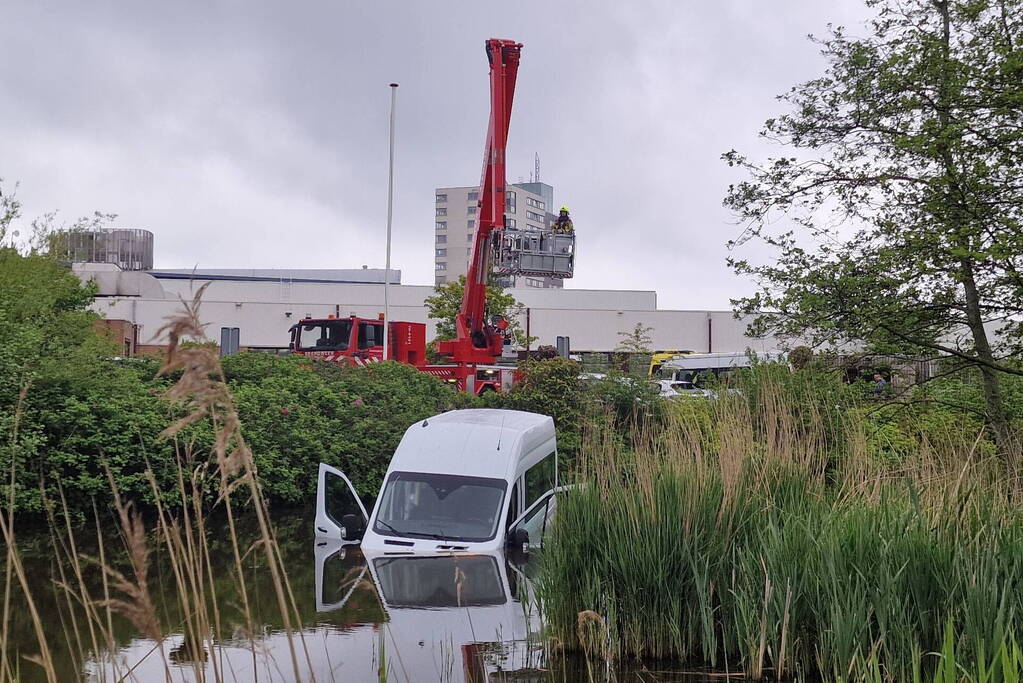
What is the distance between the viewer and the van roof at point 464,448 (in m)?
11.6

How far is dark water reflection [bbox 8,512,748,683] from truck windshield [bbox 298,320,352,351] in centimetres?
1480

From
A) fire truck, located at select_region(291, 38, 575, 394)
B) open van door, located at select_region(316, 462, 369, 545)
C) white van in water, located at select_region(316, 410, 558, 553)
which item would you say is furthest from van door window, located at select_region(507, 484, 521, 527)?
fire truck, located at select_region(291, 38, 575, 394)

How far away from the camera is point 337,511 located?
54.2 ft

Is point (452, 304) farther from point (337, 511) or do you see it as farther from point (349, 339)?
point (337, 511)

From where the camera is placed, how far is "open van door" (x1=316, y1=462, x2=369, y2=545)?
35.9 feet

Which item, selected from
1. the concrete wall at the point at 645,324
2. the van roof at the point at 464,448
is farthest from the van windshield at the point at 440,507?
the concrete wall at the point at 645,324

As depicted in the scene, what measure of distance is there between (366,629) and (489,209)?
1826cm

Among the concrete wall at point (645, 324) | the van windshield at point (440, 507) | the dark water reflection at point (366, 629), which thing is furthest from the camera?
the concrete wall at point (645, 324)

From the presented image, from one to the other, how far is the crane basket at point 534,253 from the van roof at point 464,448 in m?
12.3

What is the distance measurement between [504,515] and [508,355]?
1663 inches

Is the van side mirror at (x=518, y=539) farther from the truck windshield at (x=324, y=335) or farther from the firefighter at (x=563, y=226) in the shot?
the truck windshield at (x=324, y=335)

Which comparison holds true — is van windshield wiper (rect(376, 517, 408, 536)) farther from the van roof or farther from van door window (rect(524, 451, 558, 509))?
van door window (rect(524, 451, 558, 509))

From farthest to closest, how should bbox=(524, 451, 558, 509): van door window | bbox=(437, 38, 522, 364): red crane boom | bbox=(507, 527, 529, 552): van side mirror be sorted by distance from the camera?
bbox=(437, 38, 522, 364): red crane boom
bbox=(524, 451, 558, 509): van door window
bbox=(507, 527, 529, 552): van side mirror

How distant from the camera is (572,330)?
66.1 meters
